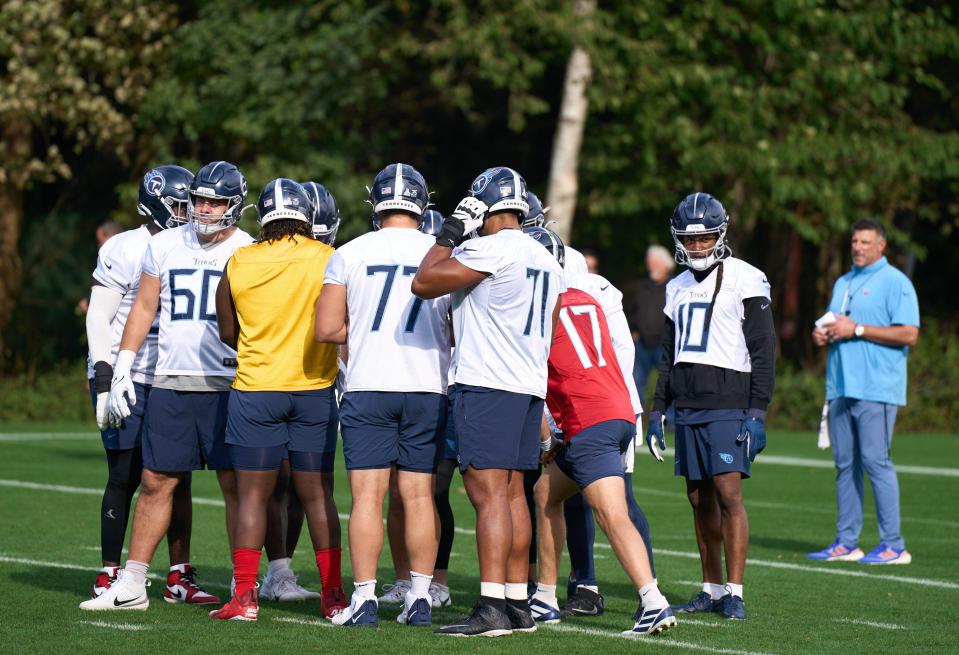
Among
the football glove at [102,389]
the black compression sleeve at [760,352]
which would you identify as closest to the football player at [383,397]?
the football glove at [102,389]

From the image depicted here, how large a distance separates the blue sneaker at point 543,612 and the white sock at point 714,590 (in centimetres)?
93

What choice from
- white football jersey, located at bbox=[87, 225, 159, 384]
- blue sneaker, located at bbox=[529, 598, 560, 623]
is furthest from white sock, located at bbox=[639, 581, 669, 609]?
white football jersey, located at bbox=[87, 225, 159, 384]

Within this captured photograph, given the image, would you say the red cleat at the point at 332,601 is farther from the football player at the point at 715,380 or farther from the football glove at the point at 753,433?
the football glove at the point at 753,433

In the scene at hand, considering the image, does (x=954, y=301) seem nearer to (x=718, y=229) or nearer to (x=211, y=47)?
(x=211, y=47)

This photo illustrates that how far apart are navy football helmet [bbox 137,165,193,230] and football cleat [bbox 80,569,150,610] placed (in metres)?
1.95

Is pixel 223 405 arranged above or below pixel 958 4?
below

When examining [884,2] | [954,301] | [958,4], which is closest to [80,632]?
[884,2]

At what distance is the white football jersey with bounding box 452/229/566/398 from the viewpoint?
7.35 m

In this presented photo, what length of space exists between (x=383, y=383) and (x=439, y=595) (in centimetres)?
154

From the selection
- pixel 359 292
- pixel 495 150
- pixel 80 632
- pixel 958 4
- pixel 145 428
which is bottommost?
pixel 80 632

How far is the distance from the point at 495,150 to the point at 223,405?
20625mm

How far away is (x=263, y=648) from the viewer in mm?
6922

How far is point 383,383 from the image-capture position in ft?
24.6

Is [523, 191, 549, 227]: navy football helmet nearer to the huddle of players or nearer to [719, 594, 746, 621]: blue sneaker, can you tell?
the huddle of players
